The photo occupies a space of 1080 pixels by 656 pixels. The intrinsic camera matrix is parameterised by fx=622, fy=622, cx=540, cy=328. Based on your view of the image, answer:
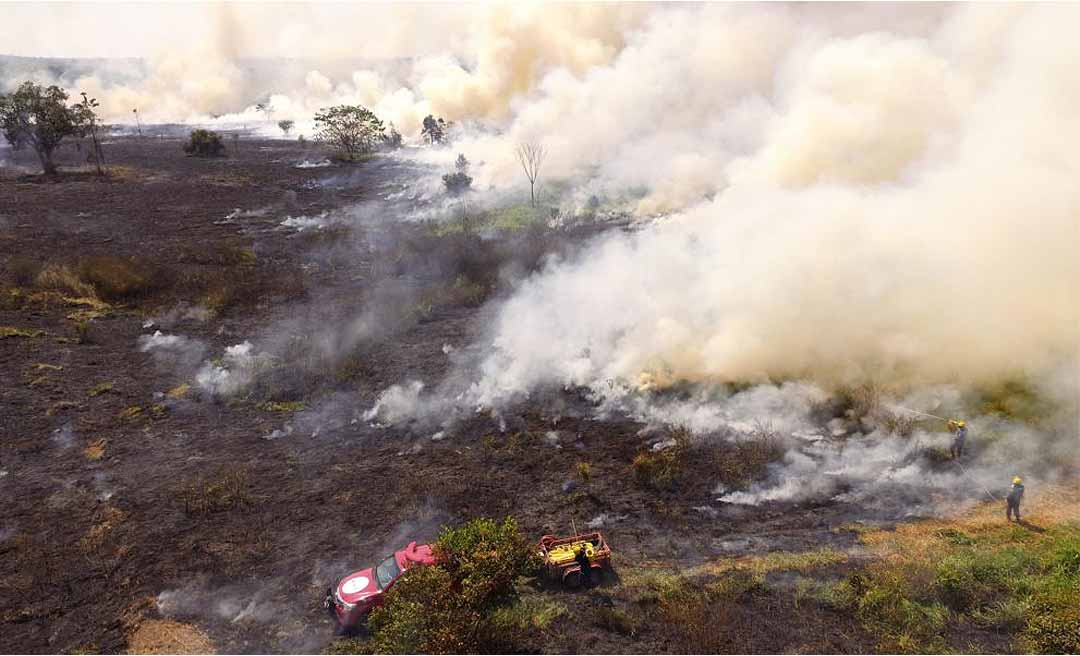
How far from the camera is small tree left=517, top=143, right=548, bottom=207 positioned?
46.2 meters

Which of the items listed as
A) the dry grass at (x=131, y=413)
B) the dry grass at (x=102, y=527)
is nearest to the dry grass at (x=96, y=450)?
the dry grass at (x=131, y=413)

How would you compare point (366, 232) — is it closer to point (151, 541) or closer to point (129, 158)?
point (151, 541)

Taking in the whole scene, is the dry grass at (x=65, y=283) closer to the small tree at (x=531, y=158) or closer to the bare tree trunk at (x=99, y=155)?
the small tree at (x=531, y=158)

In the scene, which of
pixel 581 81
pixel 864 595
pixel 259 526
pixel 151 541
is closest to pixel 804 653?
pixel 864 595

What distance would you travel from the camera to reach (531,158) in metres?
44.8

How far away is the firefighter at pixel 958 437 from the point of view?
16.0 m

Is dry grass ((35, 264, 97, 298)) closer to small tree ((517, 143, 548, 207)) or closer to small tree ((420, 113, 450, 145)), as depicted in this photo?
small tree ((517, 143, 548, 207))

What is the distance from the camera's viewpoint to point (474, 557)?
12.6 metres

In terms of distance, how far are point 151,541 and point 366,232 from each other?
29.2 meters

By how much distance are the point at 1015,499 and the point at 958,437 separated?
7.59 feet

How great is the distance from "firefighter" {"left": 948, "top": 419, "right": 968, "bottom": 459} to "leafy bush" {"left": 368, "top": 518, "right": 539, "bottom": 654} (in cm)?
1141

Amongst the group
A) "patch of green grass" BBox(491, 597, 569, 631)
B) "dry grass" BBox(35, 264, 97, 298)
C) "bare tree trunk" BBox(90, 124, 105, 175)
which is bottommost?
"patch of green grass" BBox(491, 597, 569, 631)

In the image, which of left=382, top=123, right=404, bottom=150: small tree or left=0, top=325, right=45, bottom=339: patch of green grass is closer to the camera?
left=0, top=325, right=45, bottom=339: patch of green grass

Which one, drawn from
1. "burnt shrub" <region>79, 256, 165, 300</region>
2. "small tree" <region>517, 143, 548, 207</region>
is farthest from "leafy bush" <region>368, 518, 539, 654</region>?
"small tree" <region>517, 143, 548, 207</region>
